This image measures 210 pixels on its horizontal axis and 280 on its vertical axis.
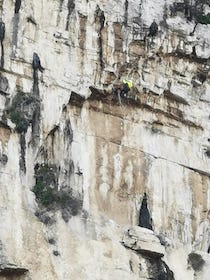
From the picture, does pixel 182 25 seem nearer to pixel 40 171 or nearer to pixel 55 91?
pixel 55 91

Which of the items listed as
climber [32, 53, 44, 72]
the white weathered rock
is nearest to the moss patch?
the white weathered rock

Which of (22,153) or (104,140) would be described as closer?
(22,153)

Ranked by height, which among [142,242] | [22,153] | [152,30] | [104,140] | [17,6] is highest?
[17,6]

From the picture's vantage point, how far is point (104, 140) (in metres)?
33.3

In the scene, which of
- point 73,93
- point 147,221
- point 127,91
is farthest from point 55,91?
point 147,221

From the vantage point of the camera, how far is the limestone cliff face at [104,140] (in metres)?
29.4

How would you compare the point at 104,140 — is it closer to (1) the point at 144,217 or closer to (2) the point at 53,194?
(1) the point at 144,217

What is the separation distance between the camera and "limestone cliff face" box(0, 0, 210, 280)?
2938cm

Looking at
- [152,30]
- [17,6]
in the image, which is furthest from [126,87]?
[17,6]

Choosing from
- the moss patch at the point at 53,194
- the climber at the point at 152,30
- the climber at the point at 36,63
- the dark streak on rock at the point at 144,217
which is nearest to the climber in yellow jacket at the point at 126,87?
the climber at the point at 152,30

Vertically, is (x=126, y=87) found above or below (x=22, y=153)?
above

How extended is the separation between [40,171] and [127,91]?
477 centimetres

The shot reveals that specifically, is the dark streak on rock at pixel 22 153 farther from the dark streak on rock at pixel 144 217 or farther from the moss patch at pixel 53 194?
the dark streak on rock at pixel 144 217

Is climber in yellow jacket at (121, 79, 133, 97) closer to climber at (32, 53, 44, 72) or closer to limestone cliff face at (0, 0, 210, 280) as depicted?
limestone cliff face at (0, 0, 210, 280)
